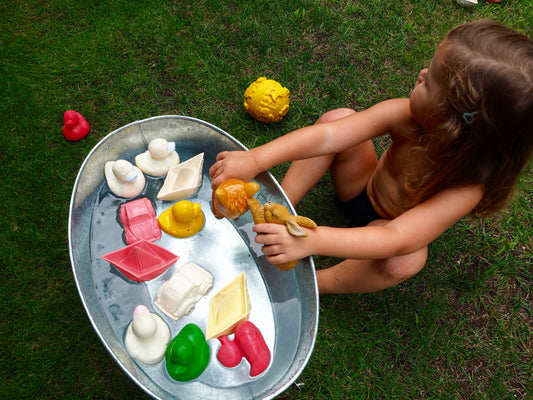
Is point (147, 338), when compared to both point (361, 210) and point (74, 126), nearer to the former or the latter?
point (361, 210)

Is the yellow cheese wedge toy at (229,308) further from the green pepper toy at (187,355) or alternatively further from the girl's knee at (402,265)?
the girl's knee at (402,265)

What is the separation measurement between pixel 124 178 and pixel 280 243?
1.43 ft

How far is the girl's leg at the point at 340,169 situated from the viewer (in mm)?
1114

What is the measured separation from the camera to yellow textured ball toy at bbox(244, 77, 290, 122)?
4.31 ft

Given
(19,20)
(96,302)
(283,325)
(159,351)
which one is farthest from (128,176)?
(19,20)

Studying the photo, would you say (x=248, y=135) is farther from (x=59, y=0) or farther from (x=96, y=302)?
(x=59, y=0)

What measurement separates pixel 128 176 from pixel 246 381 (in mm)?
549

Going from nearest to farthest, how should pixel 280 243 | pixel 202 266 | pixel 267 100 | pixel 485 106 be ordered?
pixel 485 106
pixel 280 243
pixel 202 266
pixel 267 100

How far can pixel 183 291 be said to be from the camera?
976 mm

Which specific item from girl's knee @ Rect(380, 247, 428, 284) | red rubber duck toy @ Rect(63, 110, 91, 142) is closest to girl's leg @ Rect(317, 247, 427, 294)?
girl's knee @ Rect(380, 247, 428, 284)

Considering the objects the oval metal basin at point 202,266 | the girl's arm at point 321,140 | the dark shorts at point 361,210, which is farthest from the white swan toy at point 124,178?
the dark shorts at point 361,210

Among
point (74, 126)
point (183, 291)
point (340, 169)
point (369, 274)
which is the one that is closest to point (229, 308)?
point (183, 291)

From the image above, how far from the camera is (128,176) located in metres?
1.03

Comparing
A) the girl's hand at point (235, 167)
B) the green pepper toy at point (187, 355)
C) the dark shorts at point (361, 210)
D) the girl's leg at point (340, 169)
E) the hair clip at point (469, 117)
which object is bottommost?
the green pepper toy at point (187, 355)
